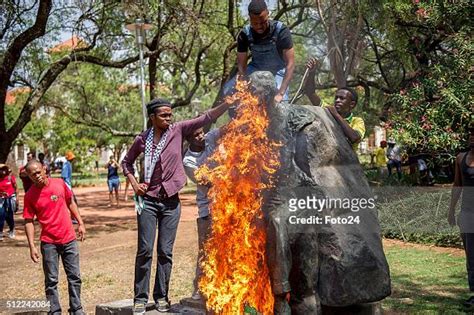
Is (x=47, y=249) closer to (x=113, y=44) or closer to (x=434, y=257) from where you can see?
(x=434, y=257)

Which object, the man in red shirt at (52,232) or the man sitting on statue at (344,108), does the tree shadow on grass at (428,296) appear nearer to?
the man sitting on statue at (344,108)

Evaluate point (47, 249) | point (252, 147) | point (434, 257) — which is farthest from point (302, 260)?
point (434, 257)

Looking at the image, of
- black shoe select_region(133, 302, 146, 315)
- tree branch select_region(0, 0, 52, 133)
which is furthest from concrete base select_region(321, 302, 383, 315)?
tree branch select_region(0, 0, 52, 133)

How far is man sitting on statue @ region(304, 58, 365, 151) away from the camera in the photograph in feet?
14.9

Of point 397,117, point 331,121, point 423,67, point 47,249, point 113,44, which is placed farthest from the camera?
point 113,44

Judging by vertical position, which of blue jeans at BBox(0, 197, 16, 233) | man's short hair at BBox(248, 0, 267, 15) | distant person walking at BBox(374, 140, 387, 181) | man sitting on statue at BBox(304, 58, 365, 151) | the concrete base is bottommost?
the concrete base

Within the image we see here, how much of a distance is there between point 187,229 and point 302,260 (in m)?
9.02

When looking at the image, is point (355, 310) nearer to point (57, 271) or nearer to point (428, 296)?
point (428, 296)

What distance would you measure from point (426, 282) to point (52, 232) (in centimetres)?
467

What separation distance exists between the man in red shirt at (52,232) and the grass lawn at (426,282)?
3.29 metres

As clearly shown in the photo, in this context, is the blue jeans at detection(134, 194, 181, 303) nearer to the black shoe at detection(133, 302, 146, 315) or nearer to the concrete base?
the black shoe at detection(133, 302, 146, 315)

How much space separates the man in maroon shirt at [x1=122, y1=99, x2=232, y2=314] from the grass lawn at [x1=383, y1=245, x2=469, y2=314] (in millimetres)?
2582

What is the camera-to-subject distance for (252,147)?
164 inches

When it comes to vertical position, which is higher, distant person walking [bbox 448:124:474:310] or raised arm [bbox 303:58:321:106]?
raised arm [bbox 303:58:321:106]
